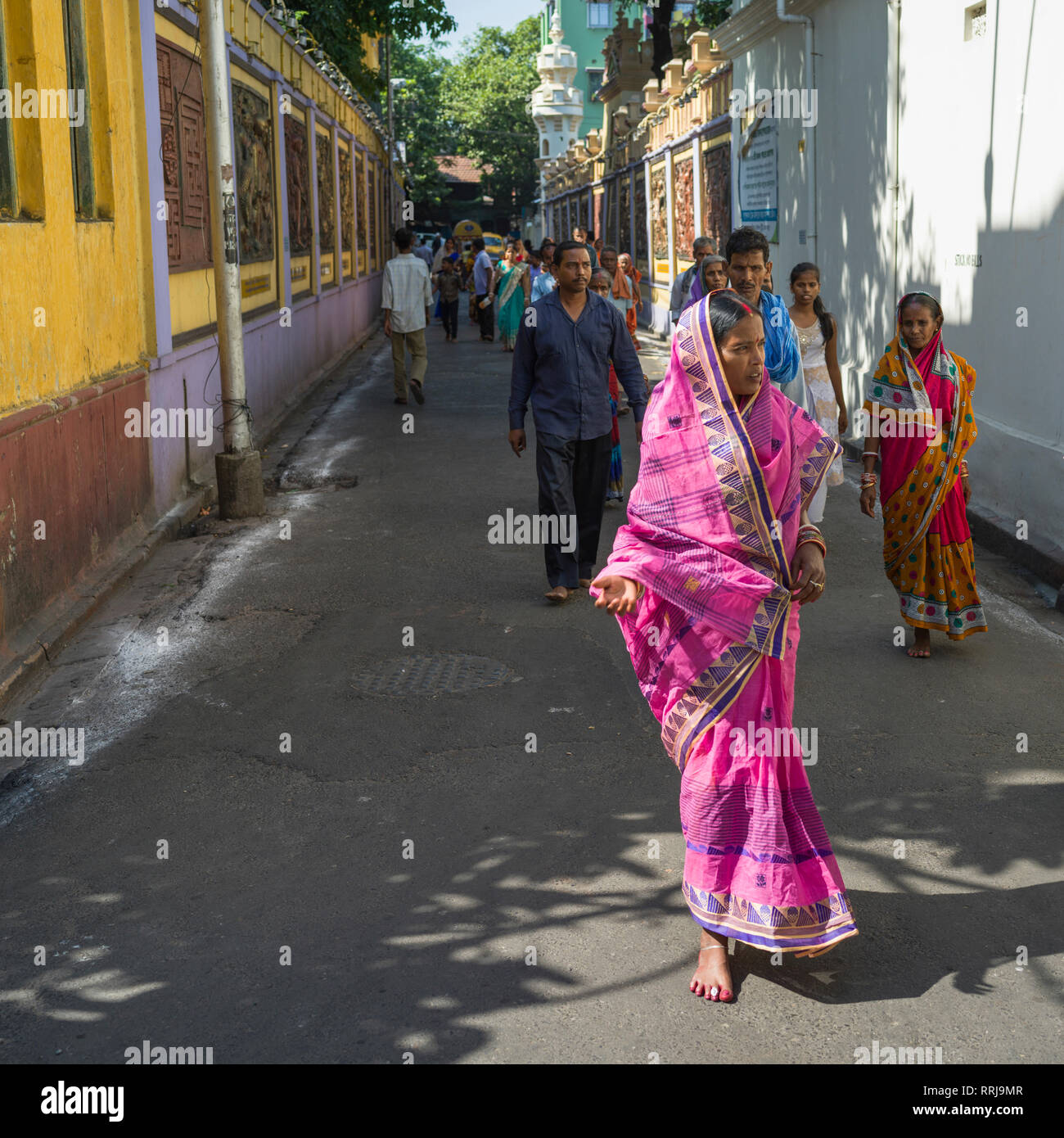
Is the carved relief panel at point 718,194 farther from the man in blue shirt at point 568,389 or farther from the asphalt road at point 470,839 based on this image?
the asphalt road at point 470,839

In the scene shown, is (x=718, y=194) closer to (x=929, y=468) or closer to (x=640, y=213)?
(x=640, y=213)

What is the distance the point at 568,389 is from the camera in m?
7.32

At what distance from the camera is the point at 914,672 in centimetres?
612

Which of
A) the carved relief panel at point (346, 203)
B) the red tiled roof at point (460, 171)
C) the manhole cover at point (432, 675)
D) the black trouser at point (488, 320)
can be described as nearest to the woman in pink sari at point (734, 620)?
the manhole cover at point (432, 675)

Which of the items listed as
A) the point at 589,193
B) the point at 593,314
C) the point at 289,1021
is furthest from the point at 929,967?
the point at 589,193

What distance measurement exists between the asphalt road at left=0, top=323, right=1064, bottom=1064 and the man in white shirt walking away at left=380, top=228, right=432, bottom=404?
8395 mm

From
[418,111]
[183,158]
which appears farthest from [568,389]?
[418,111]

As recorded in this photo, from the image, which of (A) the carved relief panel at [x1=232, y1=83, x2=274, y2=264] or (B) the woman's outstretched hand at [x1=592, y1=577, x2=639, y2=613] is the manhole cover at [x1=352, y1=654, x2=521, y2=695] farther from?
(A) the carved relief panel at [x1=232, y1=83, x2=274, y2=264]

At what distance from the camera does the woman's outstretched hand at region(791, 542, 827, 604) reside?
3596 mm

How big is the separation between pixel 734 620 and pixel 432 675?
9.26 ft

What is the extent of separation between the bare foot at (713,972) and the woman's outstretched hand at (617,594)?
0.89 metres

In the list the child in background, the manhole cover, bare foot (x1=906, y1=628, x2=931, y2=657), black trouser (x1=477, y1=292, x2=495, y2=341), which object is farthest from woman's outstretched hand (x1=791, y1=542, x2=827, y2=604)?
black trouser (x1=477, y1=292, x2=495, y2=341)

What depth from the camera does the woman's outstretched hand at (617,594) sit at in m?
3.50

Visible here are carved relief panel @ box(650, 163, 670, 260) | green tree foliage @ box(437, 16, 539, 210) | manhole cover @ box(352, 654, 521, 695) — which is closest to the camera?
manhole cover @ box(352, 654, 521, 695)
